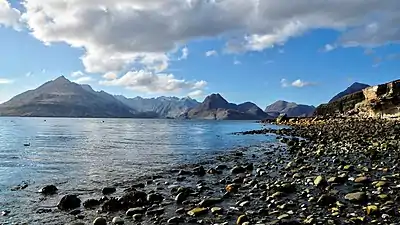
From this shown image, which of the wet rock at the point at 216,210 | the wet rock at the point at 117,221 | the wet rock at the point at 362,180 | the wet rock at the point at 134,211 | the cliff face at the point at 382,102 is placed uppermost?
the cliff face at the point at 382,102

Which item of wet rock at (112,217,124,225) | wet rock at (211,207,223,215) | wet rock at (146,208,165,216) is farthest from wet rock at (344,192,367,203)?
wet rock at (112,217,124,225)

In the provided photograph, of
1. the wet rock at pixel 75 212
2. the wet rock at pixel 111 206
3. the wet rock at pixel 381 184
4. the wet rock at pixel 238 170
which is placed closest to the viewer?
the wet rock at pixel 75 212

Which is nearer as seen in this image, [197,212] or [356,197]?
[197,212]

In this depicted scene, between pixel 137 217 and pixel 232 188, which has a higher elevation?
pixel 232 188

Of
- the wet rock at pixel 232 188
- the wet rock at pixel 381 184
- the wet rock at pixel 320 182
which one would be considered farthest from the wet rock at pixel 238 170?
the wet rock at pixel 381 184

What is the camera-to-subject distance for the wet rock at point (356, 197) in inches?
478

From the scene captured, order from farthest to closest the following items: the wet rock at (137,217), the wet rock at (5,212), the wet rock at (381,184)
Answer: the wet rock at (381,184)
the wet rock at (5,212)
the wet rock at (137,217)

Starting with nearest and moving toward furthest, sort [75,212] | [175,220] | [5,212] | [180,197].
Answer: [175,220]
[75,212]
[5,212]
[180,197]

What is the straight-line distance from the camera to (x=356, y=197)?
12.3 m

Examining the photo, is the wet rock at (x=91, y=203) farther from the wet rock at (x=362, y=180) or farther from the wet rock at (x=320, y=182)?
the wet rock at (x=362, y=180)

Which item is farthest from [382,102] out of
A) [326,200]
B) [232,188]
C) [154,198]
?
[154,198]

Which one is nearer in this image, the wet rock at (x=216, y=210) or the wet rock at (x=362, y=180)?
the wet rock at (x=216, y=210)

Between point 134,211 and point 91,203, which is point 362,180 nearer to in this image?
point 134,211

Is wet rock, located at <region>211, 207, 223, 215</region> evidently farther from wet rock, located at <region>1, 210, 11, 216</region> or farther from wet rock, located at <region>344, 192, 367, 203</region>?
wet rock, located at <region>1, 210, 11, 216</region>
